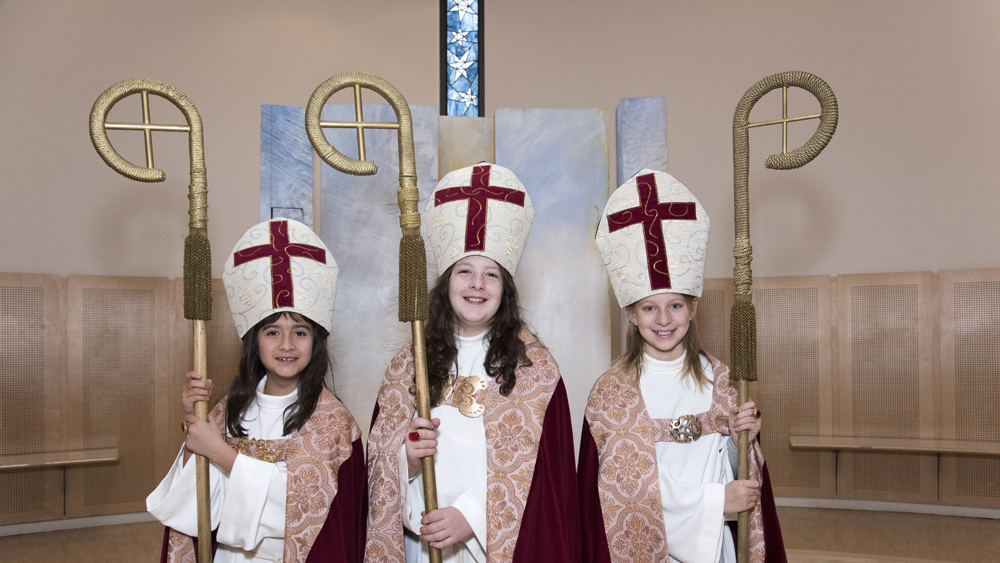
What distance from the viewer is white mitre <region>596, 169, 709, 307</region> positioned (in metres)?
2.70

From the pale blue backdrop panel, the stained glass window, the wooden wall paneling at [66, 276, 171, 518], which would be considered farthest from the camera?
the stained glass window

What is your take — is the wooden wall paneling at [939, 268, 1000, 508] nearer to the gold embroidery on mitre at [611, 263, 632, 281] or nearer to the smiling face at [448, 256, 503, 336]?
the gold embroidery on mitre at [611, 263, 632, 281]

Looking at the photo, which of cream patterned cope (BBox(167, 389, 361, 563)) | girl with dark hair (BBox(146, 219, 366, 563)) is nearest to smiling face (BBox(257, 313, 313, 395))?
girl with dark hair (BBox(146, 219, 366, 563))

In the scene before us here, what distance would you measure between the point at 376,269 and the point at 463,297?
4.23ft

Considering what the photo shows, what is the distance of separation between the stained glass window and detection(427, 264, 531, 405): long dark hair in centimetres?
426

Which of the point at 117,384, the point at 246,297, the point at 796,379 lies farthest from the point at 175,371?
the point at 796,379

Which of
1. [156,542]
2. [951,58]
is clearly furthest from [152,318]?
[951,58]

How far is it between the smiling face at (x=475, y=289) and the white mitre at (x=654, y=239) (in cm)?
47

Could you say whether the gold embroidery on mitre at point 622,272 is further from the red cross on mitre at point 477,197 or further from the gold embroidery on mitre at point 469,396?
the gold embroidery on mitre at point 469,396

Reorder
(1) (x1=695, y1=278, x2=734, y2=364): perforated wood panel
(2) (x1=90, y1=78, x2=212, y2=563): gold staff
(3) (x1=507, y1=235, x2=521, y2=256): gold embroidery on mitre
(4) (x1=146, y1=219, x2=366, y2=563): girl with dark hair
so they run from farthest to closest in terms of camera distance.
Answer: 1. (1) (x1=695, y1=278, x2=734, y2=364): perforated wood panel
2. (3) (x1=507, y1=235, x2=521, y2=256): gold embroidery on mitre
3. (4) (x1=146, y1=219, x2=366, y2=563): girl with dark hair
4. (2) (x1=90, y1=78, x2=212, y2=563): gold staff

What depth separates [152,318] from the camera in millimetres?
5820

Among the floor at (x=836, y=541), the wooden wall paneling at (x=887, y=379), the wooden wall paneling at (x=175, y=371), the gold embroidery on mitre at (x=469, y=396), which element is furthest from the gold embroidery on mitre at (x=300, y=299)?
the wooden wall paneling at (x=887, y=379)

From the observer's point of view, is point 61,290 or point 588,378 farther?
point 61,290

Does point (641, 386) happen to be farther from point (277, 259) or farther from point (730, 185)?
point (730, 185)
